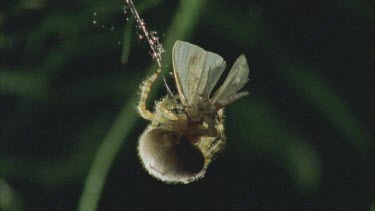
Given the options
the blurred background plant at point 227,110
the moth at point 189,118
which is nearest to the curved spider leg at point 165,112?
the moth at point 189,118

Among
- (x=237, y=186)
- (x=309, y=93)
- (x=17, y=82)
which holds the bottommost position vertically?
(x=237, y=186)

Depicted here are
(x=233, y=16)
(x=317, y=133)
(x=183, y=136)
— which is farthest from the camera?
(x=317, y=133)

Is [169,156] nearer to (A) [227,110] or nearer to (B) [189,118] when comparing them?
(B) [189,118]

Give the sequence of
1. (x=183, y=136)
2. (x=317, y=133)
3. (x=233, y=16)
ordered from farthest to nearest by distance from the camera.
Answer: (x=317, y=133) → (x=233, y=16) → (x=183, y=136)

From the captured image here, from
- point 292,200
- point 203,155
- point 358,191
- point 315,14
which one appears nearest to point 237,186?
point 292,200

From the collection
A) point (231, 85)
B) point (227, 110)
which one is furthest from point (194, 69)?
point (227, 110)

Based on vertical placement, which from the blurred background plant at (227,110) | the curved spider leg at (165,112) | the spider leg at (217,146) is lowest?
the blurred background plant at (227,110)

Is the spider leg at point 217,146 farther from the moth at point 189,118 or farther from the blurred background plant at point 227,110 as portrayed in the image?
the blurred background plant at point 227,110

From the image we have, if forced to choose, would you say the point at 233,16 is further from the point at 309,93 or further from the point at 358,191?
the point at 358,191
